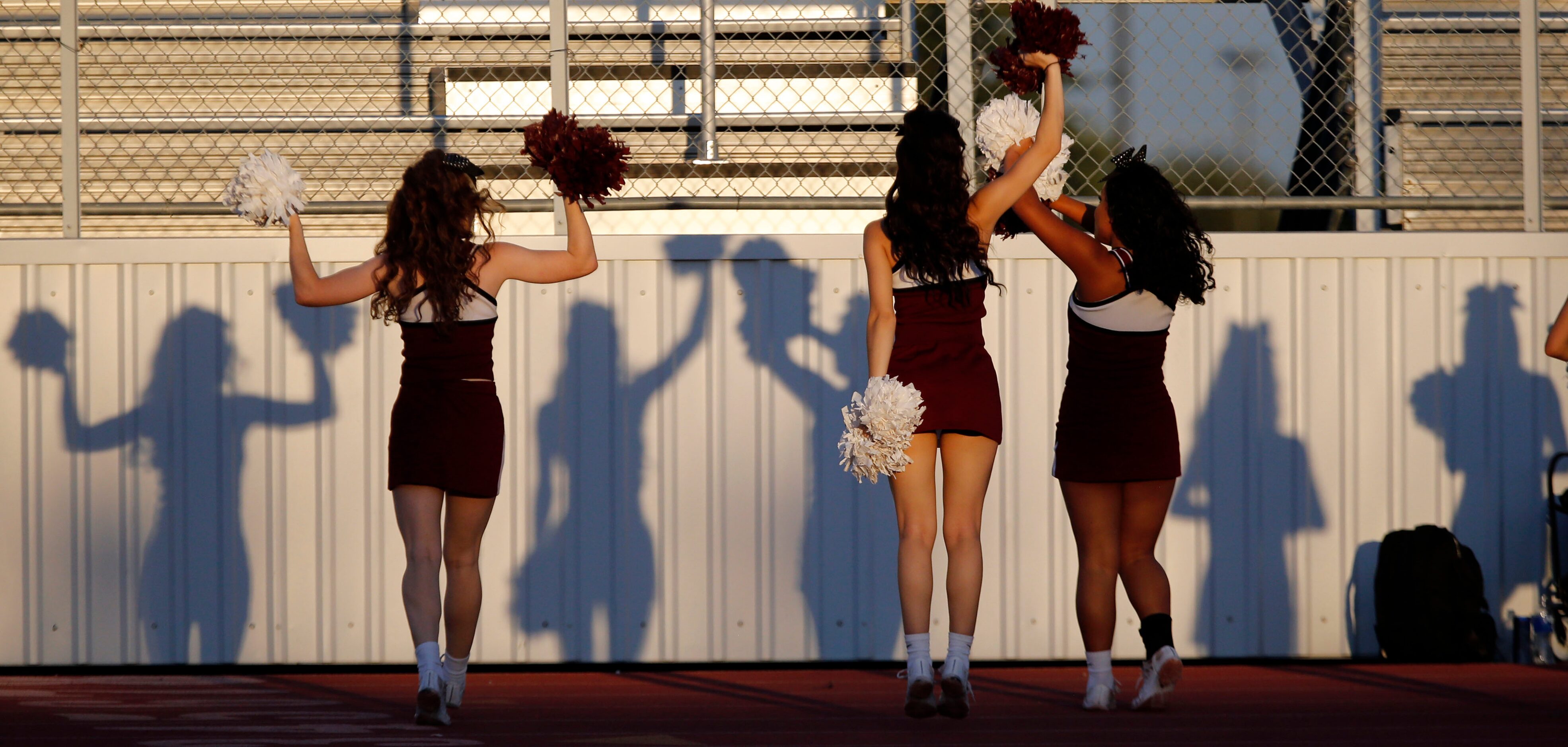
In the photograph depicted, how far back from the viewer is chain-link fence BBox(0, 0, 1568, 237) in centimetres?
482

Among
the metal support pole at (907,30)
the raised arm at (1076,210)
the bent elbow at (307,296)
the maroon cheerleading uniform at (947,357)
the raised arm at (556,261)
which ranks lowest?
the maroon cheerleading uniform at (947,357)

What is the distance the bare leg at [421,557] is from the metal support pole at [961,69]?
2392 mm

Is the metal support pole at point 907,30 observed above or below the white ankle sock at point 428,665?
above

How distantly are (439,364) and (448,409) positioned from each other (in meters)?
0.12

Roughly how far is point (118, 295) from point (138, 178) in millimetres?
1417

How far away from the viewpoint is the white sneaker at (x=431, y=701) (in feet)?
10.3

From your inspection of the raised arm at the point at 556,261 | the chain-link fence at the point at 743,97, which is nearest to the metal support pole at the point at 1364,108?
the chain-link fence at the point at 743,97

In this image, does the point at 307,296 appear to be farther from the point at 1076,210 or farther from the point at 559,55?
the point at 1076,210

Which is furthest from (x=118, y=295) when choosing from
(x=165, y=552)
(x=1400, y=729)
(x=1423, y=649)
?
(x=1423, y=649)

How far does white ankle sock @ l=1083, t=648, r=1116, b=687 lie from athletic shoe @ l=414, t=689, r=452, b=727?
5.45ft

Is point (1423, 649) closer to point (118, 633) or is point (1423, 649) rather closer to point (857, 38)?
point (857, 38)

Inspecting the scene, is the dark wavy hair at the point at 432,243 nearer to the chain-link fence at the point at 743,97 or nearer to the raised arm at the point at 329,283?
the raised arm at the point at 329,283

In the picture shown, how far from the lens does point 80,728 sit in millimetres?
3359

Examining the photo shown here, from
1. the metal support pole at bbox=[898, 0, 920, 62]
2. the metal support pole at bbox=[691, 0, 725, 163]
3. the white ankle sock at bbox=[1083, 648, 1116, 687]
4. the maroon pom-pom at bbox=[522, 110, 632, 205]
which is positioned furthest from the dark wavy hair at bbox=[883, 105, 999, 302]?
the metal support pole at bbox=[898, 0, 920, 62]
